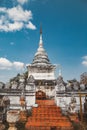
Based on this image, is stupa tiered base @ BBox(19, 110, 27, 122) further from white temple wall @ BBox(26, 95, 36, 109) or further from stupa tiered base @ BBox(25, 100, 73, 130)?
white temple wall @ BBox(26, 95, 36, 109)

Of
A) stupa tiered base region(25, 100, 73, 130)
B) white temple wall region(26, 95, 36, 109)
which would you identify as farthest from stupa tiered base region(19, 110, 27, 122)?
white temple wall region(26, 95, 36, 109)

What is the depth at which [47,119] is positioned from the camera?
46.7 ft

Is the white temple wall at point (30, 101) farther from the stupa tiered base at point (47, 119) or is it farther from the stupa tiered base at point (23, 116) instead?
the stupa tiered base at point (23, 116)

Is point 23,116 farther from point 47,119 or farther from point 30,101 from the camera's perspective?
point 30,101

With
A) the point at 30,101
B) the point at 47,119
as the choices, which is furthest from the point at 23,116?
the point at 30,101

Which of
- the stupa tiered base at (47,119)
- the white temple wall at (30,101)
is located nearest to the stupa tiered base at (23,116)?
the stupa tiered base at (47,119)

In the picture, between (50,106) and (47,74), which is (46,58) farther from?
(50,106)

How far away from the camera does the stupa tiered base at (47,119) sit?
12.9 meters

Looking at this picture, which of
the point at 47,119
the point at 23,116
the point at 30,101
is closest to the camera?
the point at 47,119

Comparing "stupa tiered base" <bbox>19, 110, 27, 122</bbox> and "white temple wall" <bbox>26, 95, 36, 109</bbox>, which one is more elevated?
"white temple wall" <bbox>26, 95, 36, 109</bbox>

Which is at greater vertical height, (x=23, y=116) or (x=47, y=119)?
(x=23, y=116)

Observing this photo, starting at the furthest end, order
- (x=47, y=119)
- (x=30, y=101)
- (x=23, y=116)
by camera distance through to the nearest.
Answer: (x=30, y=101), (x=23, y=116), (x=47, y=119)

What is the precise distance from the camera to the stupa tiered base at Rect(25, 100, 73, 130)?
12.9m

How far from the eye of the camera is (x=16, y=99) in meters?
18.1
